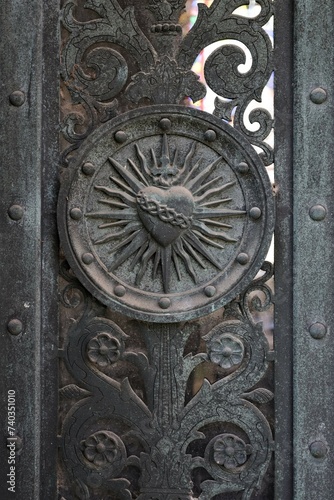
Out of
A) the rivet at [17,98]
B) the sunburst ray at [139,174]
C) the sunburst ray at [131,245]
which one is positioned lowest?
the sunburst ray at [131,245]

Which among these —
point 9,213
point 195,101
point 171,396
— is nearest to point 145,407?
point 171,396

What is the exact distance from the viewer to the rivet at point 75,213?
251 cm

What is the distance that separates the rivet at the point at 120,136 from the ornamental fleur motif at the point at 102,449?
89 cm

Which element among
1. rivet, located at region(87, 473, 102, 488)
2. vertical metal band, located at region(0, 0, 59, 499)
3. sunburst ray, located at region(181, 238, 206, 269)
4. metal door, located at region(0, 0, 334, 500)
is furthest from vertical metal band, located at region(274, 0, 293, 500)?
vertical metal band, located at region(0, 0, 59, 499)

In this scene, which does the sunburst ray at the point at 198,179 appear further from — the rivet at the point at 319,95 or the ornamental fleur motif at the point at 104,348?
the ornamental fleur motif at the point at 104,348

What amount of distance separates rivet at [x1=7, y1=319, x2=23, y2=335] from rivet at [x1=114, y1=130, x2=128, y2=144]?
629 mm

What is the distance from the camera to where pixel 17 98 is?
252 cm

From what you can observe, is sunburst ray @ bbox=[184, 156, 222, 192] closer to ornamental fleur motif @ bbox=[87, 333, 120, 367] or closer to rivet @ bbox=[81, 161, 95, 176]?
rivet @ bbox=[81, 161, 95, 176]

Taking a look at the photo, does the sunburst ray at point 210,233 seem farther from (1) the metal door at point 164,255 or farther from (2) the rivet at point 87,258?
(2) the rivet at point 87,258

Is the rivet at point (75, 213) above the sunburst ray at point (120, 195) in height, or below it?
below

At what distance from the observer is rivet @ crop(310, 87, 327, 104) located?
2492mm

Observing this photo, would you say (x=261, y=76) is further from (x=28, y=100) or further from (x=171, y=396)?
(x=171, y=396)

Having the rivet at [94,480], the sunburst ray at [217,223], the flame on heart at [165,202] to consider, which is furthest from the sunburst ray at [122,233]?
the rivet at [94,480]

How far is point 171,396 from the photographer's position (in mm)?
2537
